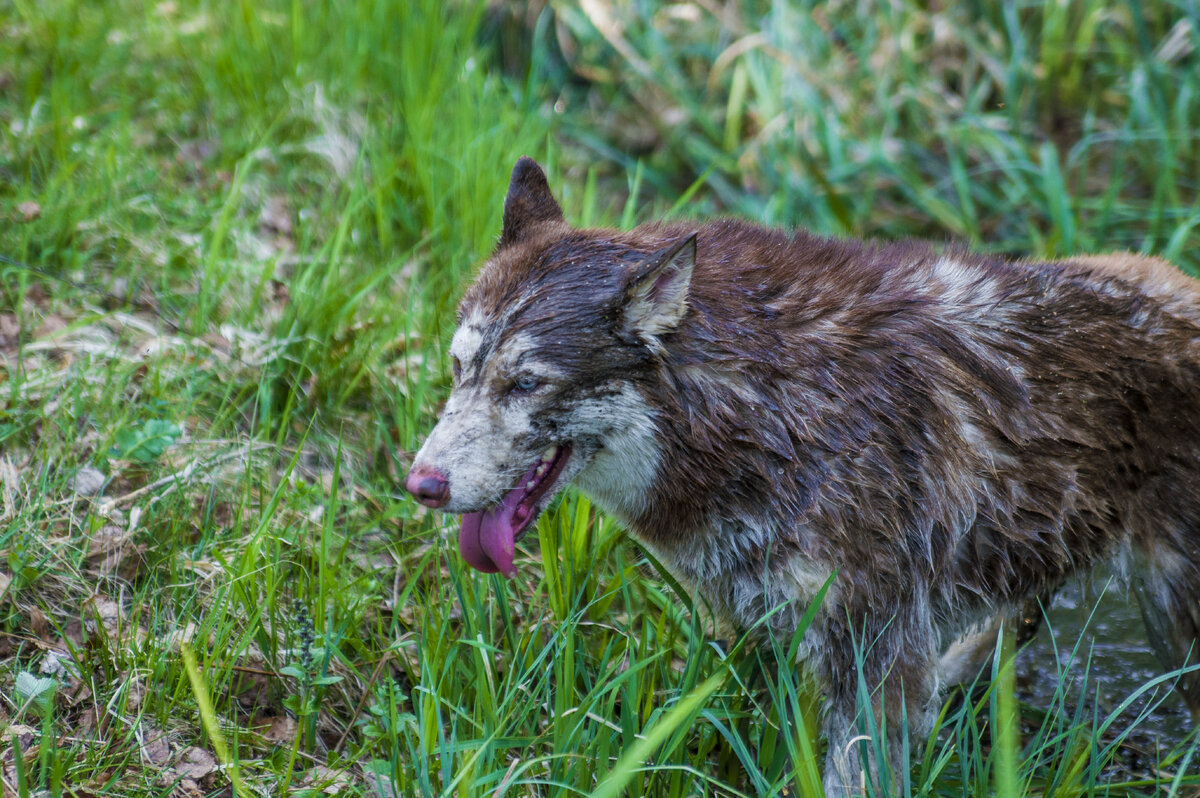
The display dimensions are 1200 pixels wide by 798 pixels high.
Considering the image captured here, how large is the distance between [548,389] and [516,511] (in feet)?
1.24

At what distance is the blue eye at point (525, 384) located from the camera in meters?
3.03

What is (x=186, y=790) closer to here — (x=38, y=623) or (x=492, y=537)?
(x=38, y=623)

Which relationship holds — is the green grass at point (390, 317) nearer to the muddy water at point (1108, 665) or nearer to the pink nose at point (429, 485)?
the muddy water at point (1108, 665)

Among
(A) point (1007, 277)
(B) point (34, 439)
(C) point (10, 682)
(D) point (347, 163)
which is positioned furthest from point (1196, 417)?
(D) point (347, 163)

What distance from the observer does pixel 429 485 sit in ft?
9.61

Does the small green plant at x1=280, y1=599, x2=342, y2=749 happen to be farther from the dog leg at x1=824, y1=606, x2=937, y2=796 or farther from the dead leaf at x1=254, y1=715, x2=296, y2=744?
the dog leg at x1=824, y1=606, x2=937, y2=796

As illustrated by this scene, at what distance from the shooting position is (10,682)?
10.2ft

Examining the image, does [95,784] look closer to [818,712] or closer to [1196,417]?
[818,712]

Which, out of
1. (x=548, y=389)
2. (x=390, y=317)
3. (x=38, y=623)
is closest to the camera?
(x=548, y=389)

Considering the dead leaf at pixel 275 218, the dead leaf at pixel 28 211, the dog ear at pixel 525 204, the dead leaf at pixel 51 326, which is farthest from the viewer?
the dead leaf at pixel 275 218

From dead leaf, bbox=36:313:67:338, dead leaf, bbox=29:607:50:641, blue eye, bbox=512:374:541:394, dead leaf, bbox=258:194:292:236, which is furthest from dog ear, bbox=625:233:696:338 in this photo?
dead leaf, bbox=258:194:292:236

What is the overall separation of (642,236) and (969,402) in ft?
3.62

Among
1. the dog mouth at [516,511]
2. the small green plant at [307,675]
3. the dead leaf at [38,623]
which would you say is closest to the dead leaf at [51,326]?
the dead leaf at [38,623]

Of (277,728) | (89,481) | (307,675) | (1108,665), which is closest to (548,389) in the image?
(307,675)
